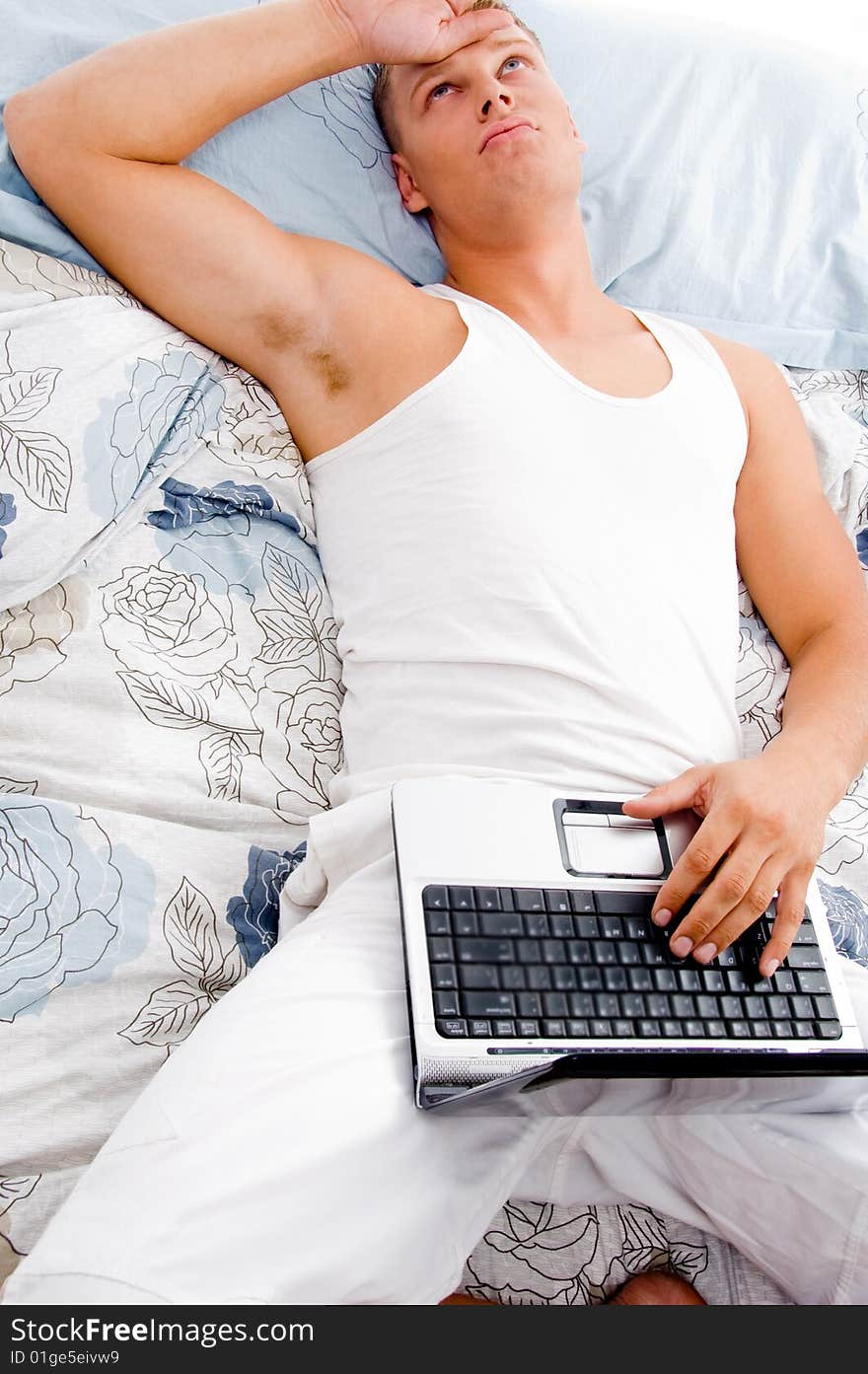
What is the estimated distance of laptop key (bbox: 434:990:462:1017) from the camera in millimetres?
803

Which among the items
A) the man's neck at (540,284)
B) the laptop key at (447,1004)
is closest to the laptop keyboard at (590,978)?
the laptop key at (447,1004)

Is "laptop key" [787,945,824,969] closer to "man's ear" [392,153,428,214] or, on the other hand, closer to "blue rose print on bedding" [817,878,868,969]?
"blue rose print on bedding" [817,878,868,969]

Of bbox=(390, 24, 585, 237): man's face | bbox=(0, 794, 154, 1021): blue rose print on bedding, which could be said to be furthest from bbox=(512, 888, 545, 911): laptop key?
bbox=(390, 24, 585, 237): man's face

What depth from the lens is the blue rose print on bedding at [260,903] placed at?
1.03 m

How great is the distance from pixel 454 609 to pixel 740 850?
0.36 meters

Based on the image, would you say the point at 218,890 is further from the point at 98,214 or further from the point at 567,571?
the point at 98,214

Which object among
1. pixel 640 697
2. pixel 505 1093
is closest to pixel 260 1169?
pixel 505 1093

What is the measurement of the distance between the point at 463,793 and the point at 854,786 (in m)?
0.54

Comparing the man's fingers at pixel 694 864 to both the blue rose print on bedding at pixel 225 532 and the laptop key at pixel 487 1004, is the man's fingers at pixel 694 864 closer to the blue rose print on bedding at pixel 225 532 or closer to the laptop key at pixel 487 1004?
the laptop key at pixel 487 1004

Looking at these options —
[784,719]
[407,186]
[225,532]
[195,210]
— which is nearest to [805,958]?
[784,719]

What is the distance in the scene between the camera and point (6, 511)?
107cm

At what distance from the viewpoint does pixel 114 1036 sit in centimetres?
94

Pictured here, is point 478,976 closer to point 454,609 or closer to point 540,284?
point 454,609

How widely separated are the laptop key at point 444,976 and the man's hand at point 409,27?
1109 mm
